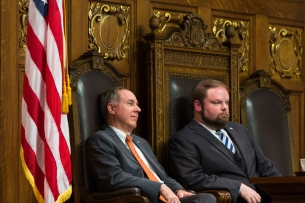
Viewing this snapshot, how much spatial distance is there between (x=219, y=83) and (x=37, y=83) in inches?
66.5

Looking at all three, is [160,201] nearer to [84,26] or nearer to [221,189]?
[221,189]

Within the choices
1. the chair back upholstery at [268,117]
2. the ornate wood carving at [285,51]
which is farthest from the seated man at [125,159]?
the ornate wood carving at [285,51]

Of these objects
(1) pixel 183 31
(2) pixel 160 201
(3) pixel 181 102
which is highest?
(1) pixel 183 31

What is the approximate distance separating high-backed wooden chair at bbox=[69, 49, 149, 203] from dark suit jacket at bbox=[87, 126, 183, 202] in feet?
0.28

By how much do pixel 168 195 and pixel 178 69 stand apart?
1.39 meters

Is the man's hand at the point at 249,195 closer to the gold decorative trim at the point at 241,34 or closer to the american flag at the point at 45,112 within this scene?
the american flag at the point at 45,112

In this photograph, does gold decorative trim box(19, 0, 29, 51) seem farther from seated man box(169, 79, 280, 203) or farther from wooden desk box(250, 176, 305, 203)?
wooden desk box(250, 176, 305, 203)

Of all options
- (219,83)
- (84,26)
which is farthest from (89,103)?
(219,83)

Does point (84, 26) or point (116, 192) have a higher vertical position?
point (84, 26)

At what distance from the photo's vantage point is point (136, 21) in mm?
6473

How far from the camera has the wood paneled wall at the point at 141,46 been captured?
569cm

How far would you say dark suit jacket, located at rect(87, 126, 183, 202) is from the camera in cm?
529

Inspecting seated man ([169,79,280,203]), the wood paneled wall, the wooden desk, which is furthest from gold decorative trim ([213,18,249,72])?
the wooden desk

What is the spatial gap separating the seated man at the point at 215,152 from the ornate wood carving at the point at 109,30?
0.70 metres
